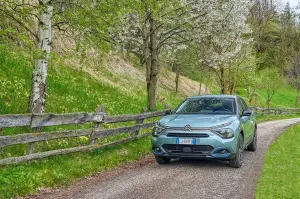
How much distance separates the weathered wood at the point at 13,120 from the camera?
22.6 ft

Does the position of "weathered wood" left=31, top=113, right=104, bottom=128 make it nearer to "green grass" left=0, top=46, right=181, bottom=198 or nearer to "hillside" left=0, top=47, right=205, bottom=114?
"green grass" left=0, top=46, right=181, bottom=198

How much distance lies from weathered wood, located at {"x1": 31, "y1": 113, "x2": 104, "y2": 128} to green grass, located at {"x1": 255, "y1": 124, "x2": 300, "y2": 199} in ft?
15.1

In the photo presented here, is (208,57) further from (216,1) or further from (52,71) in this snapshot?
(52,71)

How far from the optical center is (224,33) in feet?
66.1

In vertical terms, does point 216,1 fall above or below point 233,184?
above

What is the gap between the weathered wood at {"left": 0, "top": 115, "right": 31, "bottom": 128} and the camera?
6883 mm

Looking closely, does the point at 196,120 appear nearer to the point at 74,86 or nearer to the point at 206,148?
the point at 206,148

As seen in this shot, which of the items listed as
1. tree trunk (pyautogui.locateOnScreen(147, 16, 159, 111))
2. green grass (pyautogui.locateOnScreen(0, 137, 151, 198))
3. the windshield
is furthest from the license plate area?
tree trunk (pyautogui.locateOnScreen(147, 16, 159, 111))

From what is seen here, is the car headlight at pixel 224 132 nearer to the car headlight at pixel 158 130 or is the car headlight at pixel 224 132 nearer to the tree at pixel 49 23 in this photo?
the car headlight at pixel 158 130

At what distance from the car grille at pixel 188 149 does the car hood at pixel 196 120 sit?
1.69 ft

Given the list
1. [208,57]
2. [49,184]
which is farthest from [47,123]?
[208,57]

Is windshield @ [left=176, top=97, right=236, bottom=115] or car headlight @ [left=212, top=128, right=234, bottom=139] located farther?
windshield @ [left=176, top=97, right=236, bottom=115]

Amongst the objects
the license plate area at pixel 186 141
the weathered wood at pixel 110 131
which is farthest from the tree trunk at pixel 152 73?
the license plate area at pixel 186 141

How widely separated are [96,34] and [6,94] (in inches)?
155
